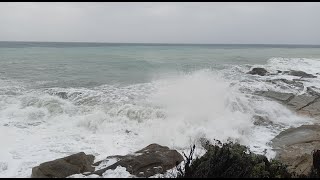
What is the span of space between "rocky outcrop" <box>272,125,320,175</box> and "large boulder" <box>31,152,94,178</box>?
17.2ft

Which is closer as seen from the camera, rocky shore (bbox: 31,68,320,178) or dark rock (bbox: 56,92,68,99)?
rocky shore (bbox: 31,68,320,178)

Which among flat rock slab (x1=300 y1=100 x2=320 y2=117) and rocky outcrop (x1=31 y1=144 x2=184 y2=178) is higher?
rocky outcrop (x1=31 y1=144 x2=184 y2=178)

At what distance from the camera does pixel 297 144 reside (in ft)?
35.4

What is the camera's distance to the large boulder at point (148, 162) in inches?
290

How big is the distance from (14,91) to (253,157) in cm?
1593

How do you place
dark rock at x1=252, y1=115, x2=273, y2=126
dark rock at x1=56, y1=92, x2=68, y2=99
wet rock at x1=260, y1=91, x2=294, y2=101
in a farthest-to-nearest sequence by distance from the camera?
wet rock at x1=260, y1=91, x2=294, y2=101 → dark rock at x1=56, y1=92, x2=68, y2=99 → dark rock at x1=252, y1=115, x2=273, y2=126

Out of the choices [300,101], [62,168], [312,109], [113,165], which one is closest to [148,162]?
[113,165]

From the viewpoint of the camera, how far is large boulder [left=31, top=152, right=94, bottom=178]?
7285 millimetres

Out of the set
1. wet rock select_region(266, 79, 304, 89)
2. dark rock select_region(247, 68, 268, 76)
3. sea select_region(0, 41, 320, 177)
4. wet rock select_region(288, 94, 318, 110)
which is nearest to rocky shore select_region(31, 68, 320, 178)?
sea select_region(0, 41, 320, 177)

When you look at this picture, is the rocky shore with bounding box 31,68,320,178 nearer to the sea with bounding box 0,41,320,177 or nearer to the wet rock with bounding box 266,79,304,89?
the sea with bounding box 0,41,320,177

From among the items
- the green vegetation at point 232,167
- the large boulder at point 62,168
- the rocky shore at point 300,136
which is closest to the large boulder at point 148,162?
the large boulder at point 62,168

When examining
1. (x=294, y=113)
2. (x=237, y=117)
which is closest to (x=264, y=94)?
(x=294, y=113)

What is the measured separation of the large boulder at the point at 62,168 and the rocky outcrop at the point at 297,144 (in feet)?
17.2

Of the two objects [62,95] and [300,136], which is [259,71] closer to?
[300,136]
